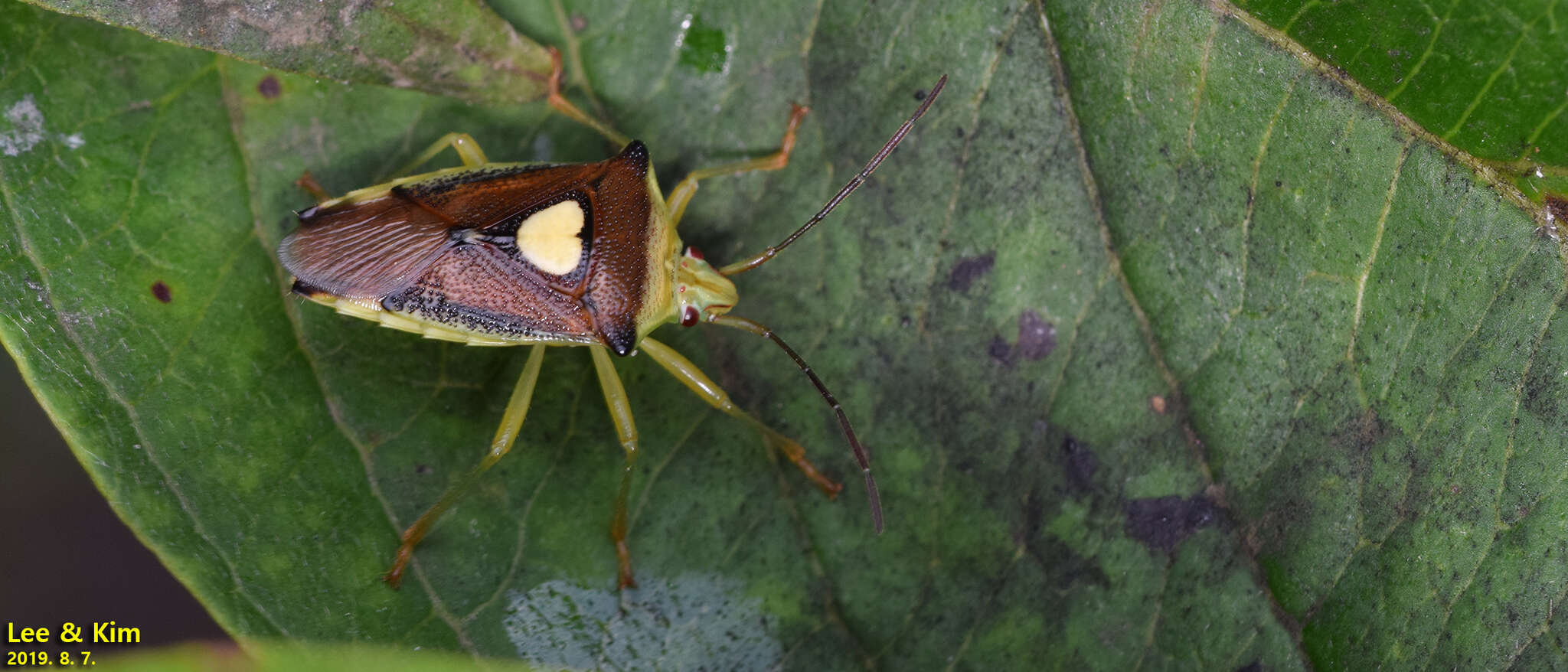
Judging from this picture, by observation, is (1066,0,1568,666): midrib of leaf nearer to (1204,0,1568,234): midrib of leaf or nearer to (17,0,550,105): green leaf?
(1204,0,1568,234): midrib of leaf

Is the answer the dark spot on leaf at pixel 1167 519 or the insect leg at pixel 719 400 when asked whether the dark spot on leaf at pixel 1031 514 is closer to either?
the dark spot on leaf at pixel 1167 519

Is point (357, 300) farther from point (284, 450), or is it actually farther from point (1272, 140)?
point (1272, 140)

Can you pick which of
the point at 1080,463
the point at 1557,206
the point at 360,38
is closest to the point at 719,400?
the point at 1080,463

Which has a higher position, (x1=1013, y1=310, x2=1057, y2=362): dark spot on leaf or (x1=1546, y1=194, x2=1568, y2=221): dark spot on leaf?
Result: (x1=1546, y1=194, x2=1568, y2=221): dark spot on leaf

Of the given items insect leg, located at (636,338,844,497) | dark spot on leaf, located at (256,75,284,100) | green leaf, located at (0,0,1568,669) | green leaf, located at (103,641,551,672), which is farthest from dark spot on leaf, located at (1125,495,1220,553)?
dark spot on leaf, located at (256,75,284,100)

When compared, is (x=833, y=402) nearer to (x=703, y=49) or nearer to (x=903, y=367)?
(x=903, y=367)
